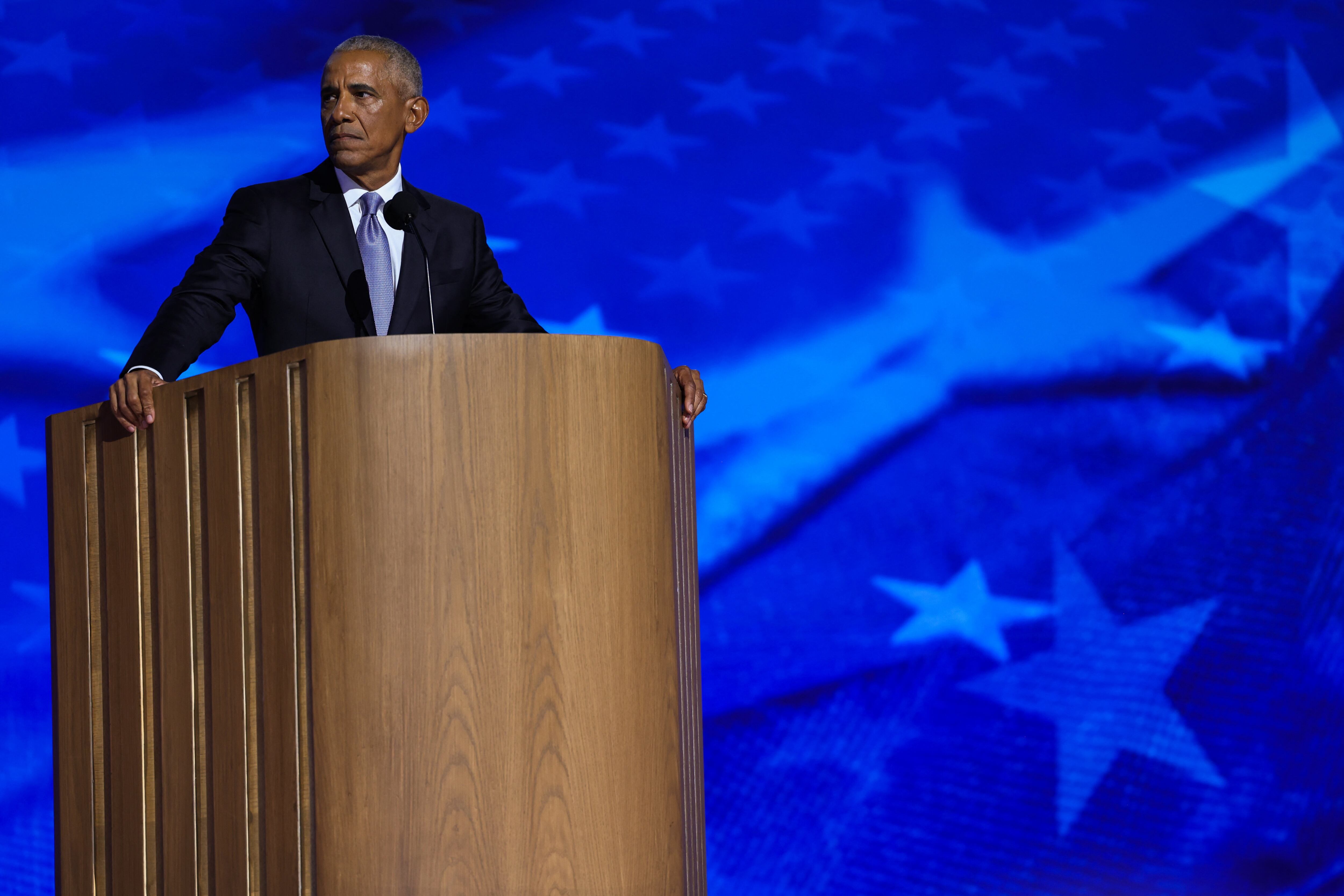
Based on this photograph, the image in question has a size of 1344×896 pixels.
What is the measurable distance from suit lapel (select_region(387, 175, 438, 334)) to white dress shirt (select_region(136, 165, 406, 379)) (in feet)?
0.03

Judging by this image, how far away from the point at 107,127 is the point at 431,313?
179cm

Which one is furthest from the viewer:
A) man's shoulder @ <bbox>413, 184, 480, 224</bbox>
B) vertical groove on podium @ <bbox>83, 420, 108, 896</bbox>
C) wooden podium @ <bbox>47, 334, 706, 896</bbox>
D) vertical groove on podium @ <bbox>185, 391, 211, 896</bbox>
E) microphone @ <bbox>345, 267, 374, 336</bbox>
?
man's shoulder @ <bbox>413, 184, 480, 224</bbox>

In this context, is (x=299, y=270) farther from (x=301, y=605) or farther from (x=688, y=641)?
(x=688, y=641)

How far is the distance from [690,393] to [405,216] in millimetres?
489

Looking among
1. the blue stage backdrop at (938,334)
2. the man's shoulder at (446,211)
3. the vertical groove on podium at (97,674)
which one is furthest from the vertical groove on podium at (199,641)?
the blue stage backdrop at (938,334)

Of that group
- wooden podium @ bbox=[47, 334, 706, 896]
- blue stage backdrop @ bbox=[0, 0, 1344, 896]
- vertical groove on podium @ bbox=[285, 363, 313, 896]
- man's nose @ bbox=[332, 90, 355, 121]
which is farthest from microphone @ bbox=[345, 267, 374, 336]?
blue stage backdrop @ bbox=[0, 0, 1344, 896]

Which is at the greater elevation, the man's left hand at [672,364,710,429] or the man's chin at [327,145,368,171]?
the man's chin at [327,145,368,171]

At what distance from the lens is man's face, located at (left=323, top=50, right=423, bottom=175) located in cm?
220

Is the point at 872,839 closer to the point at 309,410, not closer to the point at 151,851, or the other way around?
the point at 151,851

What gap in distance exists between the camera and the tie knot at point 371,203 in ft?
7.38

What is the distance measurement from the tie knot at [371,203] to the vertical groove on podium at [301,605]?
594 millimetres

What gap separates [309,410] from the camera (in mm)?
1689

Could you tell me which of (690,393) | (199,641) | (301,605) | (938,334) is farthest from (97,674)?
(938,334)

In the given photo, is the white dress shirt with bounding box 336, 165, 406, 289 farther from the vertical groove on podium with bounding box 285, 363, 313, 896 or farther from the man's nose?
the vertical groove on podium with bounding box 285, 363, 313, 896
